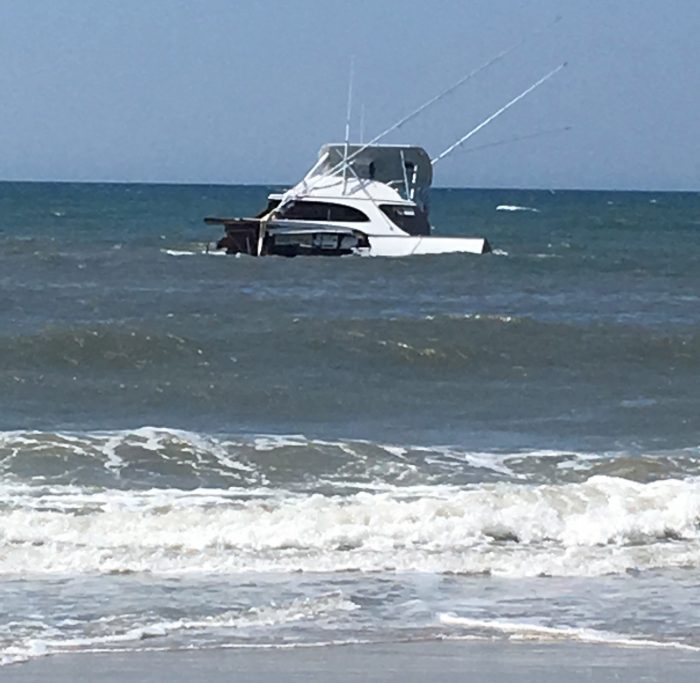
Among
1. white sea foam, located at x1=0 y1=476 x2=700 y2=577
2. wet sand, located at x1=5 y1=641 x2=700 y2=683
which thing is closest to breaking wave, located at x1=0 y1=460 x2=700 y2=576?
white sea foam, located at x1=0 y1=476 x2=700 y2=577

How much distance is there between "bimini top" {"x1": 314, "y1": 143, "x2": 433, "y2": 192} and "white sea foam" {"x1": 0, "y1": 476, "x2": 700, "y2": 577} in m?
29.2

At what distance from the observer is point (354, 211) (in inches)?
1604

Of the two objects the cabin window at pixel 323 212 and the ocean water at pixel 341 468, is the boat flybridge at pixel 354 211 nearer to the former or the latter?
the cabin window at pixel 323 212

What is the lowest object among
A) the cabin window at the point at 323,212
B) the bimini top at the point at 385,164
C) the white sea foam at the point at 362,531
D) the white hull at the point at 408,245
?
the white sea foam at the point at 362,531

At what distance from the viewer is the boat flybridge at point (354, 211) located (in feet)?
132

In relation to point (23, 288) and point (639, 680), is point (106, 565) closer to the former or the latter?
point (639, 680)

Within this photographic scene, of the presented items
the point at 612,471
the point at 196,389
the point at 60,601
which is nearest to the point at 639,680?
the point at 60,601

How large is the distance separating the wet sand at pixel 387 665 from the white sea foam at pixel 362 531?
1824 millimetres

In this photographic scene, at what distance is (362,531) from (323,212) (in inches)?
1196

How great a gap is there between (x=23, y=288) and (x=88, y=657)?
23999 mm

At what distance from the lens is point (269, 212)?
42500 millimetres

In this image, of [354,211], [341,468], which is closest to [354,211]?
[354,211]

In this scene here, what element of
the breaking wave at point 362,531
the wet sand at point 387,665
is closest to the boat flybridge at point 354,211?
the breaking wave at point 362,531

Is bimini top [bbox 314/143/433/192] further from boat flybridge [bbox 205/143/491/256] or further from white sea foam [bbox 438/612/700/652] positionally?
white sea foam [bbox 438/612/700/652]
